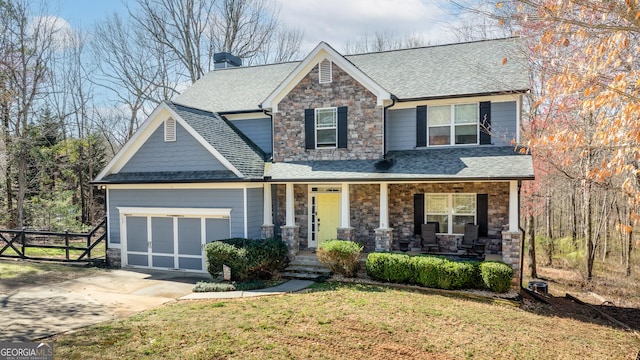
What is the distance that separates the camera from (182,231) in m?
14.5

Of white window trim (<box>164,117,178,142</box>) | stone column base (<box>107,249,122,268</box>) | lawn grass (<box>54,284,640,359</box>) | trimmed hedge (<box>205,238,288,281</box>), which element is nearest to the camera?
lawn grass (<box>54,284,640,359</box>)

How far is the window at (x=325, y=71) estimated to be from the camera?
14594 millimetres

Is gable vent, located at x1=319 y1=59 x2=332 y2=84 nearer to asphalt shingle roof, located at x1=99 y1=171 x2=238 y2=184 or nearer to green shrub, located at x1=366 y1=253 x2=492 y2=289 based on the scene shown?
asphalt shingle roof, located at x1=99 y1=171 x2=238 y2=184

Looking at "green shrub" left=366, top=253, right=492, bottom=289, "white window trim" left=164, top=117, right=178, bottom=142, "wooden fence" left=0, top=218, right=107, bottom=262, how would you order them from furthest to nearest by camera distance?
"wooden fence" left=0, top=218, right=107, bottom=262
"white window trim" left=164, top=117, right=178, bottom=142
"green shrub" left=366, top=253, right=492, bottom=289

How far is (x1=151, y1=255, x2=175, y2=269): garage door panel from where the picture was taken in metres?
14.6

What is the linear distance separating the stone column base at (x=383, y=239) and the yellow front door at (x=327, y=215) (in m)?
2.28

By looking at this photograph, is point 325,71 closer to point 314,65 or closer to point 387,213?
point 314,65

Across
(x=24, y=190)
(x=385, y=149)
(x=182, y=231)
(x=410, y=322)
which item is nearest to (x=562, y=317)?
(x=410, y=322)

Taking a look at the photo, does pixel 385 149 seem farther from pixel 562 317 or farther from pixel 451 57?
pixel 562 317

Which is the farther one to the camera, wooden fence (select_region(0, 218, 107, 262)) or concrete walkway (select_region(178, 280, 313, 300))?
wooden fence (select_region(0, 218, 107, 262))

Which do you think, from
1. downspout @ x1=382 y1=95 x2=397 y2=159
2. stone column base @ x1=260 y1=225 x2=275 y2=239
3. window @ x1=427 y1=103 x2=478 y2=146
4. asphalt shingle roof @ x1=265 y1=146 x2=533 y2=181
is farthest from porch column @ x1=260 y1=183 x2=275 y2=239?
window @ x1=427 y1=103 x2=478 y2=146

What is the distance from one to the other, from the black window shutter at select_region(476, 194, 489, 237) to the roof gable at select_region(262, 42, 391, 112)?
4592mm

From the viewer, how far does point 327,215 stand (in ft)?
50.2

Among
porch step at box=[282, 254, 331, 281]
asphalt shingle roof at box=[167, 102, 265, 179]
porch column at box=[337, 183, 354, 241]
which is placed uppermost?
asphalt shingle roof at box=[167, 102, 265, 179]
